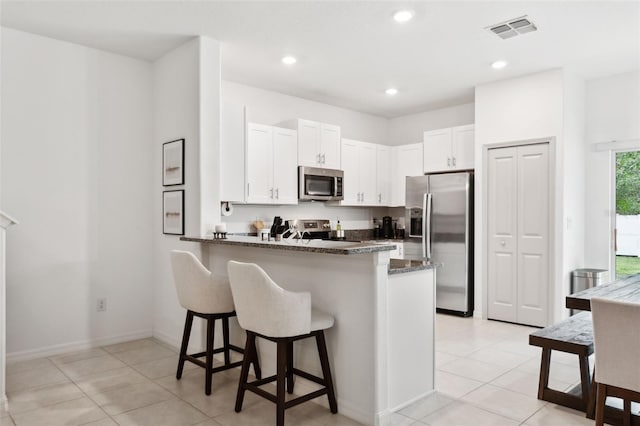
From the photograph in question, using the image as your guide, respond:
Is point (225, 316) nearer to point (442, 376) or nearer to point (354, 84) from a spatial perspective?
point (442, 376)

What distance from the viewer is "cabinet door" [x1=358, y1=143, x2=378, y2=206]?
622 centimetres

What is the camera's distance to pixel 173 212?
166 inches

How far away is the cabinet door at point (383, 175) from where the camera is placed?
644 cm

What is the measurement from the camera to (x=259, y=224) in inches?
209

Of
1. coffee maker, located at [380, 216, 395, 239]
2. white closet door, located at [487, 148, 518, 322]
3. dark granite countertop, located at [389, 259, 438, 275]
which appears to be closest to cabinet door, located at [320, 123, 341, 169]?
coffee maker, located at [380, 216, 395, 239]

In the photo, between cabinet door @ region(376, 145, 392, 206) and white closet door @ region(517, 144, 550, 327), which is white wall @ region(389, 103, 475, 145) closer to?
cabinet door @ region(376, 145, 392, 206)

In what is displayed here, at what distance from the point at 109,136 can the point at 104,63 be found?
0.68 m

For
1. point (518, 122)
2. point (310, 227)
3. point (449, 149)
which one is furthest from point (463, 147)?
point (310, 227)

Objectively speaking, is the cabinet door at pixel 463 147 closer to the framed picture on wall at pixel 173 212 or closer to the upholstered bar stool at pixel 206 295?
the framed picture on wall at pixel 173 212

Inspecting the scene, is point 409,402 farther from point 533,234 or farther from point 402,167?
point 402,167

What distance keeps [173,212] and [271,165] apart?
1296 millimetres

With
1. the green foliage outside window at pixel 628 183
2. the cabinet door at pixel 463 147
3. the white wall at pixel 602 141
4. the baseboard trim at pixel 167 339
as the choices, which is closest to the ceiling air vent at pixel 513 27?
the cabinet door at pixel 463 147

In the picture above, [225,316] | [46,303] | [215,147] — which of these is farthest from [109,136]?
[225,316]

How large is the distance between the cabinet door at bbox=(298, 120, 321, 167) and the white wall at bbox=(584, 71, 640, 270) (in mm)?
3120
